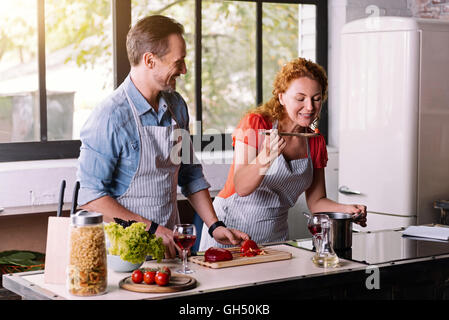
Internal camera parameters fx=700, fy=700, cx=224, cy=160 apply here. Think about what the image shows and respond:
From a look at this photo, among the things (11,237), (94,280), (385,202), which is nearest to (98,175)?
(94,280)

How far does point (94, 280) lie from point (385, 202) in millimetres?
3183

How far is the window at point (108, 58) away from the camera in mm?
4711

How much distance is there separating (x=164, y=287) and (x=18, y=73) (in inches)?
117

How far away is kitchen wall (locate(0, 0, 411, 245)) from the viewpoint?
4.38m

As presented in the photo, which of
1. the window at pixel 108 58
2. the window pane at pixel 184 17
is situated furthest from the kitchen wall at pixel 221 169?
the window pane at pixel 184 17

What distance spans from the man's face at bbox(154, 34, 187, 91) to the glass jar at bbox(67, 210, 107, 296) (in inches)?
34.5

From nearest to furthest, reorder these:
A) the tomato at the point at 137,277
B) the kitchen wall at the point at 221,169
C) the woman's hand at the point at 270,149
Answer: the tomato at the point at 137,277
the woman's hand at the point at 270,149
the kitchen wall at the point at 221,169

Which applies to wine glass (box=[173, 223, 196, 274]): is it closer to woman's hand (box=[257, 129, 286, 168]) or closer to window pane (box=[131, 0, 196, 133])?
woman's hand (box=[257, 129, 286, 168])

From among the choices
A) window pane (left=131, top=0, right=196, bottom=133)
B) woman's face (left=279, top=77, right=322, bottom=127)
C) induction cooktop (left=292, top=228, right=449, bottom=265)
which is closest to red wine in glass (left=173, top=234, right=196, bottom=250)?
induction cooktop (left=292, top=228, right=449, bottom=265)

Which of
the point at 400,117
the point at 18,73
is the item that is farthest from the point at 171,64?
the point at 400,117

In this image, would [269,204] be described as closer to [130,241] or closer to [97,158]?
[97,158]

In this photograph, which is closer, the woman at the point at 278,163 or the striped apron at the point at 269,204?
the woman at the point at 278,163

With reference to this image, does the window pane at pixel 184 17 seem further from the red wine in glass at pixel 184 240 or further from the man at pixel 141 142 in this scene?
the red wine in glass at pixel 184 240

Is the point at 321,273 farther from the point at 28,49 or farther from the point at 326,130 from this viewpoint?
the point at 326,130
